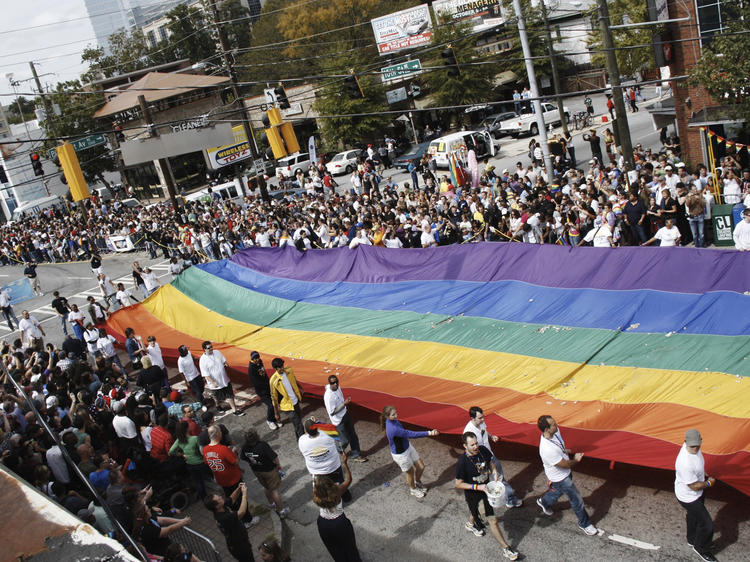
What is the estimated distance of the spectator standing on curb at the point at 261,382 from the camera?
1118 cm

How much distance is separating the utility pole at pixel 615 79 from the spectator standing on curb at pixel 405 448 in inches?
416

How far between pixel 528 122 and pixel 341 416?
31.5m

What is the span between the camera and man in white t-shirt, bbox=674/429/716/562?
21.4ft

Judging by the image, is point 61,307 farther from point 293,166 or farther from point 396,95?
point 396,95

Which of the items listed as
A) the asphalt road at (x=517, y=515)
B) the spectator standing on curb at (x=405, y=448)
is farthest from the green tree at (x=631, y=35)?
the spectator standing on curb at (x=405, y=448)

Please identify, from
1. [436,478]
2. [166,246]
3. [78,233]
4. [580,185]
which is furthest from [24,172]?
[436,478]

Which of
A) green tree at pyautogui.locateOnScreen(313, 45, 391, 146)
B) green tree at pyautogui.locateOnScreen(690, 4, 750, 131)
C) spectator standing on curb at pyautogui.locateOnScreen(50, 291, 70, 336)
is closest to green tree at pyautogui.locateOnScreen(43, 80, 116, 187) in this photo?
green tree at pyautogui.locateOnScreen(313, 45, 391, 146)

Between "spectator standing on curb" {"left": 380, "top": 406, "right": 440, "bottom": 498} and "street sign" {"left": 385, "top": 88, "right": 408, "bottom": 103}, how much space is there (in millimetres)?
40344

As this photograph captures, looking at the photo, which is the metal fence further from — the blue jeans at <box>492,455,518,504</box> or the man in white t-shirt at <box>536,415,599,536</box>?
the man in white t-shirt at <box>536,415,599,536</box>

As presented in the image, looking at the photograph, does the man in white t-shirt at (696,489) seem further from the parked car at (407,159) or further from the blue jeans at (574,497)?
the parked car at (407,159)

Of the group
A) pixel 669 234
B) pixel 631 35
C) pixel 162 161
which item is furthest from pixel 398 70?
pixel 162 161

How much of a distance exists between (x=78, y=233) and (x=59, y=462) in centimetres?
2930

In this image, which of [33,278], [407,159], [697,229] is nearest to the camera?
[697,229]

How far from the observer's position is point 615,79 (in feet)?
52.8
